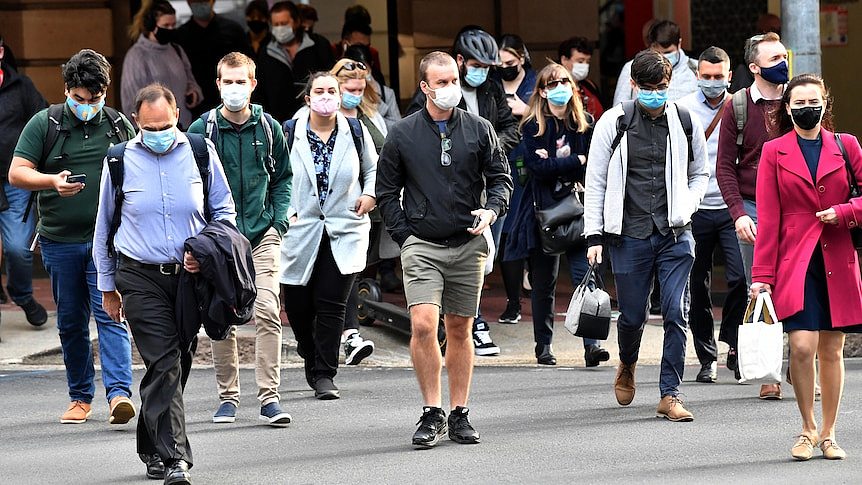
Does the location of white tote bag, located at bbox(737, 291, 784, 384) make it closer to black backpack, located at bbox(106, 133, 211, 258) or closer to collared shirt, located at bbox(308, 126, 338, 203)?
black backpack, located at bbox(106, 133, 211, 258)

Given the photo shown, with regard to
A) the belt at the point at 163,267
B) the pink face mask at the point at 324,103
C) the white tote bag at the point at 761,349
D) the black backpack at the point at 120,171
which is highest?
the pink face mask at the point at 324,103

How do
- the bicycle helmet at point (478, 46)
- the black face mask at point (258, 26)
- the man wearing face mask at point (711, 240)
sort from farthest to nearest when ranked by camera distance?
the black face mask at point (258, 26) → the bicycle helmet at point (478, 46) → the man wearing face mask at point (711, 240)

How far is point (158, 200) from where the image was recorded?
7.26 meters

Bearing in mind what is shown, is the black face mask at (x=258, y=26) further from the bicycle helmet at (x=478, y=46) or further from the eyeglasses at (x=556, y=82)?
the eyeglasses at (x=556, y=82)

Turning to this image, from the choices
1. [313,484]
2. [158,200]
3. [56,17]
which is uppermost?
[56,17]

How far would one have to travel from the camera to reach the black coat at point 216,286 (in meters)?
7.12

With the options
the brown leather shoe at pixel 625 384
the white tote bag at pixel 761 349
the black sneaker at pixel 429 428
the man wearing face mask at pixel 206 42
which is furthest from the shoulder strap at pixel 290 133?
the man wearing face mask at pixel 206 42

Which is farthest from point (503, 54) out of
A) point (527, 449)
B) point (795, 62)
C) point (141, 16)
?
point (527, 449)

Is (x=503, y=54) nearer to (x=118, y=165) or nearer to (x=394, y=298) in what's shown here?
(x=394, y=298)

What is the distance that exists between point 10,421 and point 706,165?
399cm

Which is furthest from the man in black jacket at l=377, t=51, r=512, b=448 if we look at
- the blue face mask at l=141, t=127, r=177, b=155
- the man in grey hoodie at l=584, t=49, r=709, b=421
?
the blue face mask at l=141, t=127, r=177, b=155

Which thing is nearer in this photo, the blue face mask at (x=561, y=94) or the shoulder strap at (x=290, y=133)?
the shoulder strap at (x=290, y=133)

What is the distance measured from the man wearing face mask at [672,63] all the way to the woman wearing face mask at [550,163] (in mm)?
1492

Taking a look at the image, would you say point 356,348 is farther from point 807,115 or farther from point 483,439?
point 807,115
